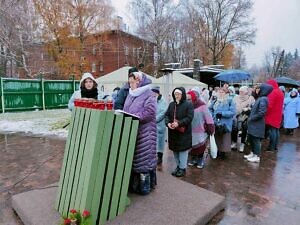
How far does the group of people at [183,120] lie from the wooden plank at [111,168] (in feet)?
1.46

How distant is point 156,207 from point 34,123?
929cm

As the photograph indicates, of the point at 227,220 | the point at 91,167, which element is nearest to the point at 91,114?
the point at 91,167

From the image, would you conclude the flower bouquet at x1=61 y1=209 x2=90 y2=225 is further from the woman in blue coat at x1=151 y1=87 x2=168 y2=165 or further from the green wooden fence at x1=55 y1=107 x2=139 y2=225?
the woman in blue coat at x1=151 y1=87 x2=168 y2=165

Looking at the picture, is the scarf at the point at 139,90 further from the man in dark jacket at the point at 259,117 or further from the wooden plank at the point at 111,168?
the man in dark jacket at the point at 259,117

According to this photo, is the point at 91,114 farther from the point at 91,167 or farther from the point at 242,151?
the point at 242,151

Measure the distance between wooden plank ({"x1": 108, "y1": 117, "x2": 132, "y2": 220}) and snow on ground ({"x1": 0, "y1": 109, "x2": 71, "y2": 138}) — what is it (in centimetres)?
596

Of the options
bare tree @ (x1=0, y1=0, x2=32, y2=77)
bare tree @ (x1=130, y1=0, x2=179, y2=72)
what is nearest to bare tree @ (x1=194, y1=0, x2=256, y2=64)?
bare tree @ (x1=130, y1=0, x2=179, y2=72)

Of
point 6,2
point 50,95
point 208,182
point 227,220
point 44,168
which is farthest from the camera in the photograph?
point 6,2

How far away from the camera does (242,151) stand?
263 inches

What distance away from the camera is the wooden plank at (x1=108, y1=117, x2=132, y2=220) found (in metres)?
2.96

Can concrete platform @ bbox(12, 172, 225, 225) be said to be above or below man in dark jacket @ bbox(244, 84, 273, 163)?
below

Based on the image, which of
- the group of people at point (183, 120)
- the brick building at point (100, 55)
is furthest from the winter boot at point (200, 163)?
the brick building at point (100, 55)

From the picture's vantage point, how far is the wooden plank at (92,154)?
2664mm

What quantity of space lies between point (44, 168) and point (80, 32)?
24.2m
